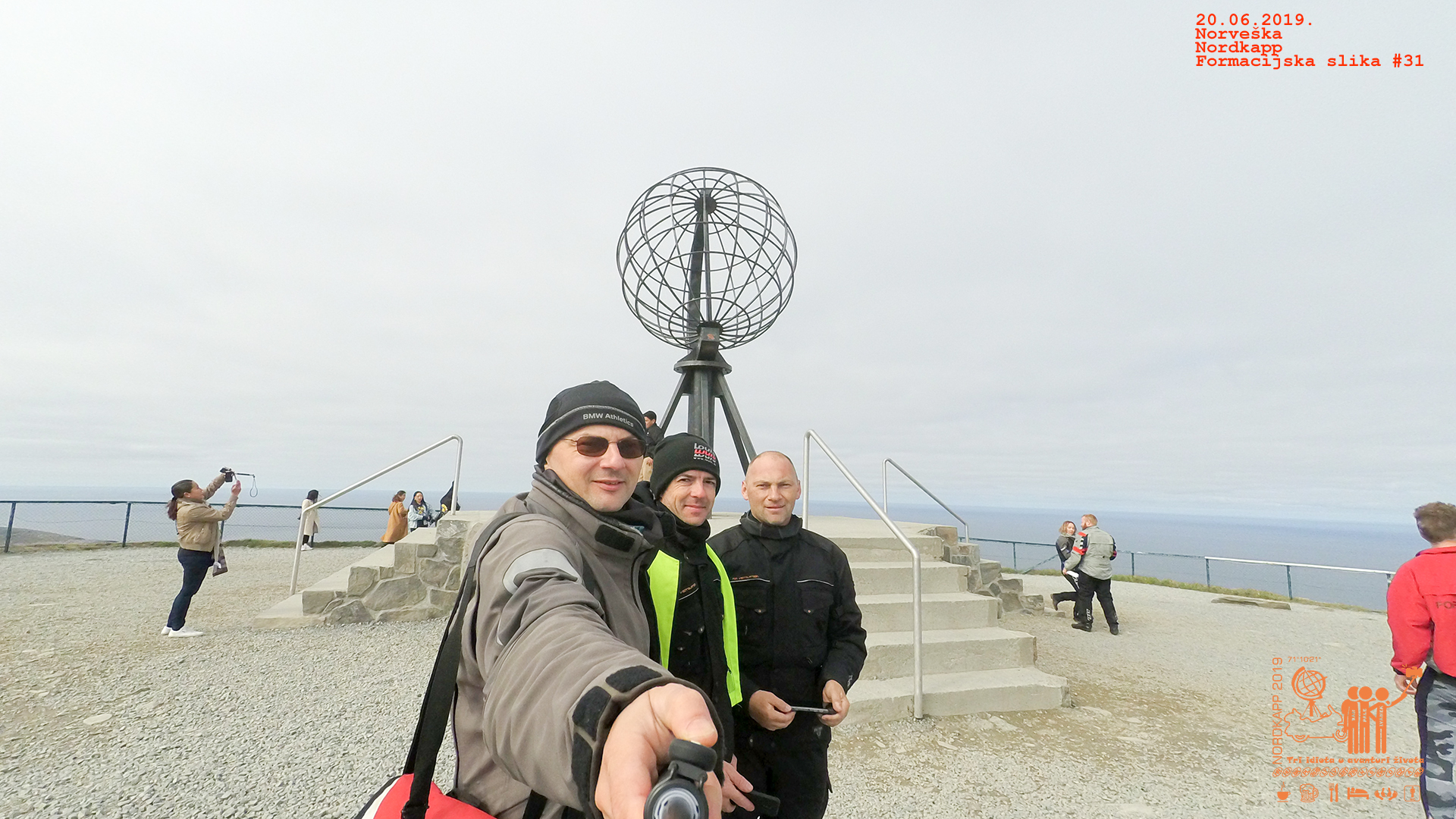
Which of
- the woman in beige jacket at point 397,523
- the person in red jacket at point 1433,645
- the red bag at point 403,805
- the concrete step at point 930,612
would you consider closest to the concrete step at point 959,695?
the concrete step at point 930,612

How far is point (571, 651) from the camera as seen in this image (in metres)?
0.88

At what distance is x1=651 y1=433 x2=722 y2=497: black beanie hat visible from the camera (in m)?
2.40

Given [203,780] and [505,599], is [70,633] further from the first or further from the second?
[505,599]

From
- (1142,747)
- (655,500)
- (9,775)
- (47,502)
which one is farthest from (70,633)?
(1142,747)

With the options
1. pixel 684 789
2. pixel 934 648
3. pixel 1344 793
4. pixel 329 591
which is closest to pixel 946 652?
pixel 934 648

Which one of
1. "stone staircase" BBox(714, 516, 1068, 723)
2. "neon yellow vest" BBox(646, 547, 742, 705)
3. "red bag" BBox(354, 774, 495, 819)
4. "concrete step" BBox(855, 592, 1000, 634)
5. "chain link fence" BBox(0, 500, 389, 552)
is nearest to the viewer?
"red bag" BBox(354, 774, 495, 819)

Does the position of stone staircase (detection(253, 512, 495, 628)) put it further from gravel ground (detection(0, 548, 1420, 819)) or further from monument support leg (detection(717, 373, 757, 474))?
monument support leg (detection(717, 373, 757, 474))

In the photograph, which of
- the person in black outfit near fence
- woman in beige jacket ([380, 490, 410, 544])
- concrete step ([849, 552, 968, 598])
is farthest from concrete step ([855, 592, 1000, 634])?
woman in beige jacket ([380, 490, 410, 544])

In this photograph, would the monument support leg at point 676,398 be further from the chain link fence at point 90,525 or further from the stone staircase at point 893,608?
the chain link fence at point 90,525

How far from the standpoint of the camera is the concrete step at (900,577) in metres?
5.75

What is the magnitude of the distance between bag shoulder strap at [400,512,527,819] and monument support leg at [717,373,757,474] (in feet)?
20.9

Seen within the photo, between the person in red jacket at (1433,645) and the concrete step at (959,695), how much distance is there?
6.79 feet

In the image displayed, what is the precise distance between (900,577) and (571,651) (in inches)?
216

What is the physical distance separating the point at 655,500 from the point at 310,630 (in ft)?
19.6
